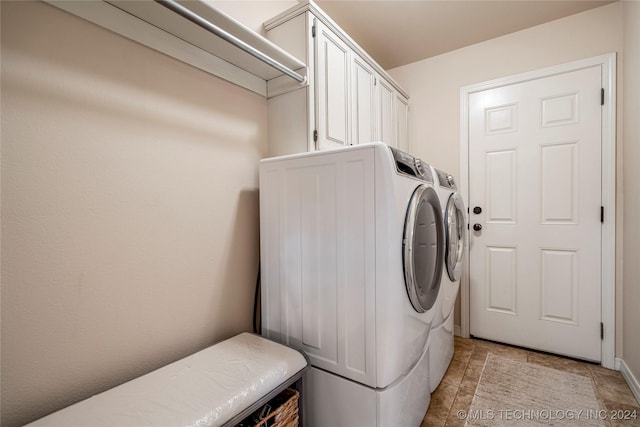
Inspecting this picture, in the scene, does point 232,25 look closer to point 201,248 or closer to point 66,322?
point 201,248

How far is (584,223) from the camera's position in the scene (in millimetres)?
2123

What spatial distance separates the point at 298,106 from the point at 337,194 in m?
0.65

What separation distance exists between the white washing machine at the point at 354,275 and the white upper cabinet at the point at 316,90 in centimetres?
27

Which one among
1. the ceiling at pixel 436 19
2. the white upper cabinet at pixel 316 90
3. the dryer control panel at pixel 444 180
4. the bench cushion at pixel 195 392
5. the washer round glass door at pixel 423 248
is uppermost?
the ceiling at pixel 436 19

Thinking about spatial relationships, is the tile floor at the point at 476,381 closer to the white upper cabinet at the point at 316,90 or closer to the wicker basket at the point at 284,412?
the wicker basket at the point at 284,412

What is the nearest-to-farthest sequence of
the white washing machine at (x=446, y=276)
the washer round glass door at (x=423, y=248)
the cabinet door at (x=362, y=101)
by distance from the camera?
the washer round glass door at (x=423, y=248)
the white washing machine at (x=446, y=276)
the cabinet door at (x=362, y=101)

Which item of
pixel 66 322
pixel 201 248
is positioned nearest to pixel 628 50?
pixel 201 248

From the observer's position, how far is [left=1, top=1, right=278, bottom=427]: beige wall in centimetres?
87

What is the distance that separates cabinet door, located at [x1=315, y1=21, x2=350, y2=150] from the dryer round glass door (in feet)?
2.49

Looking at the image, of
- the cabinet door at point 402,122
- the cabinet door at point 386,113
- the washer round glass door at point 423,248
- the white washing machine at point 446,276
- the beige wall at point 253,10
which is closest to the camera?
the washer round glass door at point 423,248

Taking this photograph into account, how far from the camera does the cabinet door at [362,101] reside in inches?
73.3

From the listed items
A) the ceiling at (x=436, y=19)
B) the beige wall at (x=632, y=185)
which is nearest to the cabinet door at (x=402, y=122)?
the ceiling at (x=436, y=19)

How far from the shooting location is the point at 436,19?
7.16ft

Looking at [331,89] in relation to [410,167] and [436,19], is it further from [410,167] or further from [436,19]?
[436,19]
